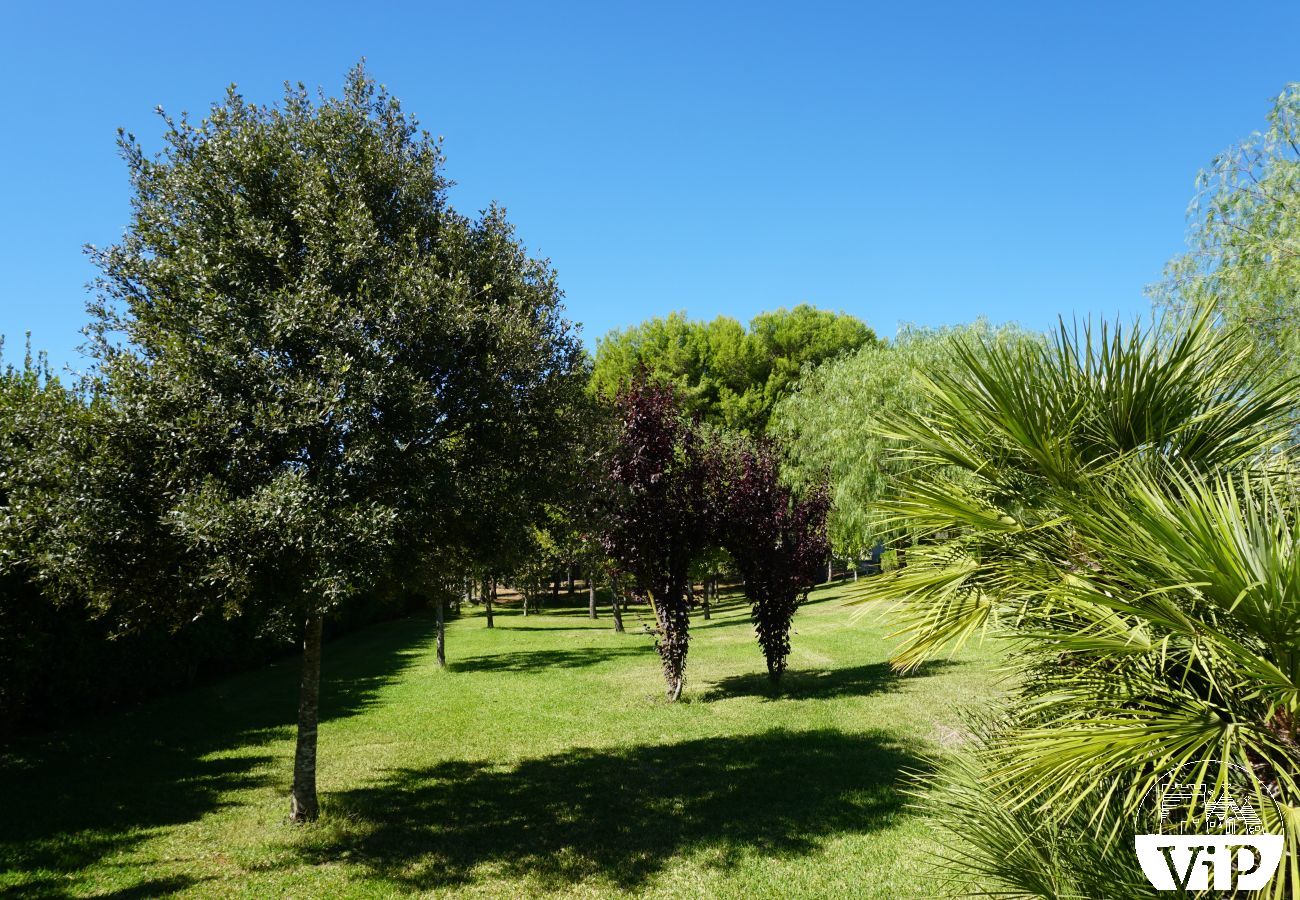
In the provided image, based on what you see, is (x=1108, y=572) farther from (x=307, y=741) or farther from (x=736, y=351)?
(x=736, y=351)

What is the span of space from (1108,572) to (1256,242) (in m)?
A: 12.5

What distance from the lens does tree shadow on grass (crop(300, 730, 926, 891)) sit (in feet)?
23.5

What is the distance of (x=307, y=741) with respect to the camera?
27.2ft

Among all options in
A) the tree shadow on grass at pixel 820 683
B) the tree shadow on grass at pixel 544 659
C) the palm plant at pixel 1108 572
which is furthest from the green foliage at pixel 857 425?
the palm plant at pixel 1108 572

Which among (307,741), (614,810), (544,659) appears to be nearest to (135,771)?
(307,741)

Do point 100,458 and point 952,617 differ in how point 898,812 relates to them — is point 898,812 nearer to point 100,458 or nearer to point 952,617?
point 952,617

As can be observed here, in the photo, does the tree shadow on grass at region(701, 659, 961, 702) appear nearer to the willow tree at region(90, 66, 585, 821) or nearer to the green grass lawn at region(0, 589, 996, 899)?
the green grass lawn at region(0, 589, 996, 899)

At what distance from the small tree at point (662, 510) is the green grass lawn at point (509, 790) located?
1873 millimetres

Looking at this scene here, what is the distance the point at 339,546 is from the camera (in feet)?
21.4

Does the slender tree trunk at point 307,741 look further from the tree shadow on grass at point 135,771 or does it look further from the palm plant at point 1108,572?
the palm plant at point 1108,572

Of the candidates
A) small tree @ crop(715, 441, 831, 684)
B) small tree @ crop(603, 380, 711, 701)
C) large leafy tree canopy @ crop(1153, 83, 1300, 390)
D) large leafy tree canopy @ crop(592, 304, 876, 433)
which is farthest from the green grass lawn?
large leafy tree canopy @ crop(592, 304, 876, 433)

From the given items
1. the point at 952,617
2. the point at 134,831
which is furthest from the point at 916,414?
the point at 134,831

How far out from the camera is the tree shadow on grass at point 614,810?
7148mm
